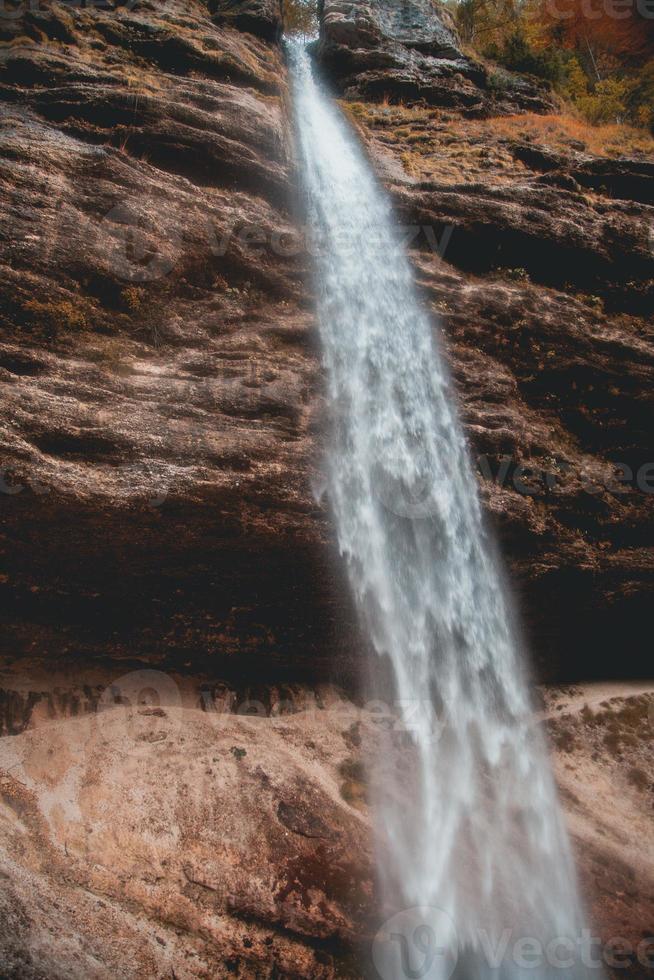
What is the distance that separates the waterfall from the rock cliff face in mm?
341

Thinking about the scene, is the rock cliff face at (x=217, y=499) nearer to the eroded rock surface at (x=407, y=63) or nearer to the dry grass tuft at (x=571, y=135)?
the dry grass tuft at (x=571, y=135)

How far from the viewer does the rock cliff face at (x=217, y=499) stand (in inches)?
178

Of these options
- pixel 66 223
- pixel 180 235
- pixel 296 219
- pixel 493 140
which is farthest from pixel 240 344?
pixel 493 140

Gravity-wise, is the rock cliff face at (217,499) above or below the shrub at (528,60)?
below

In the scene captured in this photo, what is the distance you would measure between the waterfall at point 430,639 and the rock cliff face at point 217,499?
1.12 ft

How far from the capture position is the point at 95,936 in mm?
3617

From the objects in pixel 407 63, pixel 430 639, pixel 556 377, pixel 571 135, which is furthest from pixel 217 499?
pixel 407 63

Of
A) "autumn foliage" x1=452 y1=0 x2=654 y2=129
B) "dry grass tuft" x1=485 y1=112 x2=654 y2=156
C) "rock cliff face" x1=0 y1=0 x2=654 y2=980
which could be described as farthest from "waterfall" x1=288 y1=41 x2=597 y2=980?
"autumn foliage" x1=452 y1=0 x2=654 y2=129

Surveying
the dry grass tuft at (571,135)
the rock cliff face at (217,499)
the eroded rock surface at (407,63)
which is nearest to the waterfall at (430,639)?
the rock cliff face at (217,499)

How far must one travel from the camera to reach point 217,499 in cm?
546

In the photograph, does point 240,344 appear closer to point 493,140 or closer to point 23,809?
point 23,809

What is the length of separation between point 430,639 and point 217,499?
3.37 meters

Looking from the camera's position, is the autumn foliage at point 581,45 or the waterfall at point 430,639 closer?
the waterfall at point 430,639

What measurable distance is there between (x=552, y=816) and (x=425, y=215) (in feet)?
29.7
